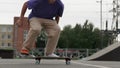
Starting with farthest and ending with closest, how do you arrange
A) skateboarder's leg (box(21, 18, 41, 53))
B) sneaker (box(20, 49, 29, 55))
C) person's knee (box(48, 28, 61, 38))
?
person's knee (box(48, 28, 61, 38)) < sneaker (box(20, 49, 29, 55)) < skateboarder's leg (box(21, 18, 41, 53))

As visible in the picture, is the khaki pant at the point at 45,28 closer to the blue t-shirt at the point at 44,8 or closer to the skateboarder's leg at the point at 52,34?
the skateboarder's leg at the point at 52,34

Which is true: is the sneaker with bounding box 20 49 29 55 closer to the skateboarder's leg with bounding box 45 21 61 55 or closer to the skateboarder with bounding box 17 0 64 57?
the skateboarder with bounding box 17 0 64 57

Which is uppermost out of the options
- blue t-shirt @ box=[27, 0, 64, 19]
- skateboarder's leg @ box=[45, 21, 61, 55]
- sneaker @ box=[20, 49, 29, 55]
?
blue t-shirt @ box=[27, 0, 64, 19]

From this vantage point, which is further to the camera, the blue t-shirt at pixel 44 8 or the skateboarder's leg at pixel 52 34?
the skateboarder's leg at pixel 52 34

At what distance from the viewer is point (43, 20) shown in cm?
1013

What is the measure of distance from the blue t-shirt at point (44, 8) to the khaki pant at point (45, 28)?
0.12 meters

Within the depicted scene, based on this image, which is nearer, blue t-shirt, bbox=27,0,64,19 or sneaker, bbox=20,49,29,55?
blue t-shirt, bbox=27,0,64,19

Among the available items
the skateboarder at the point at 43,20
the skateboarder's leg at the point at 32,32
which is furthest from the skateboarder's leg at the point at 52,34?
the skateboarder's leg at the point at 32,32

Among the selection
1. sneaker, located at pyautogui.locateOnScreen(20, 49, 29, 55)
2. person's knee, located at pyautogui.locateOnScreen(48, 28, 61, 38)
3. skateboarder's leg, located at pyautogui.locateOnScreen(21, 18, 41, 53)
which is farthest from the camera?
person's knee, located at pyautogui.locateOnScreen(48, 28, 61, 38)

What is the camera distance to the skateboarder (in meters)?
9.93

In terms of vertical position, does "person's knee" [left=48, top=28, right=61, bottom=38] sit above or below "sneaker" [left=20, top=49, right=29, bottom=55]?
above

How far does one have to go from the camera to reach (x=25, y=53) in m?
10.1

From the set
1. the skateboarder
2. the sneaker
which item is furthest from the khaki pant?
the sneaker

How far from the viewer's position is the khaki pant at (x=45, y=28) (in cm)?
994
